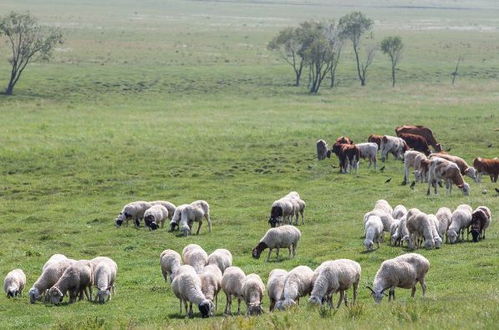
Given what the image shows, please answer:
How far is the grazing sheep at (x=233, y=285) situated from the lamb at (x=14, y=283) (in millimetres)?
6073

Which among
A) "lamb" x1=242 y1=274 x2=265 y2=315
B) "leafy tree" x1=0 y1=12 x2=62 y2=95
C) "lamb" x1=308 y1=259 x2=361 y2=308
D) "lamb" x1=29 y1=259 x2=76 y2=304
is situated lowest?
"lamb" x1=29 y1=259 x2=76 y2=304

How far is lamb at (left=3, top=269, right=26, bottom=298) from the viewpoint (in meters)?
23.2

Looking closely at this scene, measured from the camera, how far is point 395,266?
20203 millimetres

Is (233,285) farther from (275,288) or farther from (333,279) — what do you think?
(333,279)

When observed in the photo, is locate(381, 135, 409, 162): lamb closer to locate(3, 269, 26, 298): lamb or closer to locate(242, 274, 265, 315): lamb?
locate(3, 269, 26, 298): lamb

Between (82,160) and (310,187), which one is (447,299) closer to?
(310,187)

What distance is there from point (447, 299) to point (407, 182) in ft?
75.0

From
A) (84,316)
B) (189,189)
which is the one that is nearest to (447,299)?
(84,316)

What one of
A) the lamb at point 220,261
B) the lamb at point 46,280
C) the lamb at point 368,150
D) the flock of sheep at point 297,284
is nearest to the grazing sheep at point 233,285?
the flock of sheep at point 297,284

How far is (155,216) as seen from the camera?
32.7 metres

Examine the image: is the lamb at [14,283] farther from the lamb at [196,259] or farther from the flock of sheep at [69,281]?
the lamb at [196,259]

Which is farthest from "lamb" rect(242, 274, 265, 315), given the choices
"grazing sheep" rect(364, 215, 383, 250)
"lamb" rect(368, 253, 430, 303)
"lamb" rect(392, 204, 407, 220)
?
"lamb" rect(392, 204, 407, 220)

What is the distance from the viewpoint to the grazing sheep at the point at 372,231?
26531mm

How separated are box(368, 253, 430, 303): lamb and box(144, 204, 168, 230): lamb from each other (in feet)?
45.0
